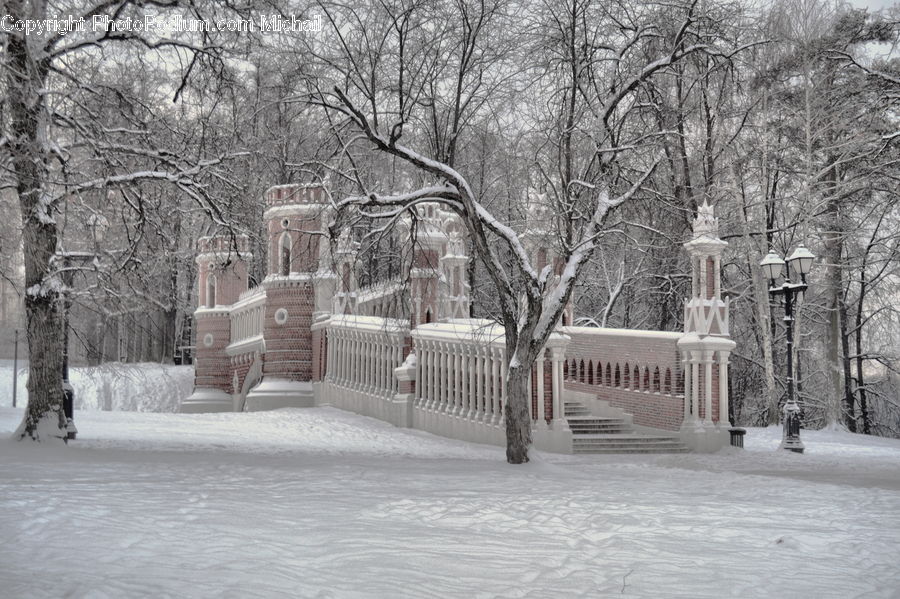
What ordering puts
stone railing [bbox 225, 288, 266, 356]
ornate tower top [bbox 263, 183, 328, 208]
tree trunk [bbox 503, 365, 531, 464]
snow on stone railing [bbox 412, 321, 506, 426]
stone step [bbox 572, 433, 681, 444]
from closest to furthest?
tree trunk [bbox 503, 365, 531, 464] < snow on stone railing [bbox 412, 321, 506, 426] < stone step [bbox 572, 433, 681, 444] < ornate tower top [bbox 263, 183, 328, 208] < stone railing [bbox 225, 288, 266, 356]

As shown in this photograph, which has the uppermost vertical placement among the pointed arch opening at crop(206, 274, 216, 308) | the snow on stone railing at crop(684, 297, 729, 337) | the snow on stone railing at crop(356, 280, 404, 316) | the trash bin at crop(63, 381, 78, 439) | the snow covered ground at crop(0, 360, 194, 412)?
the pointed arch opening at crop(206, 274, 216, 308)

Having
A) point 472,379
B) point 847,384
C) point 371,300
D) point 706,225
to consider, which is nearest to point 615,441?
point 472,379

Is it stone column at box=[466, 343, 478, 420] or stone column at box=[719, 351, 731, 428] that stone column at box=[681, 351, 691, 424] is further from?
stone column at box=[466, 343, 478, 420]

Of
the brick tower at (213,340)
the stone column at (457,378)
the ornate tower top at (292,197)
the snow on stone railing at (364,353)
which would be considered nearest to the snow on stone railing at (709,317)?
the stone column at (457,378)

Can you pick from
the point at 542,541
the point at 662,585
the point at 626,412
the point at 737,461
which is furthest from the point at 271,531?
the point at 626,412

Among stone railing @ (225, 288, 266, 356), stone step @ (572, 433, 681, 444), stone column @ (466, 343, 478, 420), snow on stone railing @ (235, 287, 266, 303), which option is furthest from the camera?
stone railing @ (225, 288, 266, 356)

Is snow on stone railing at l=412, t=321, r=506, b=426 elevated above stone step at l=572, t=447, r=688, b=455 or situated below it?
above

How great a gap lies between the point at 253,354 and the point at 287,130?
7578 millimetres

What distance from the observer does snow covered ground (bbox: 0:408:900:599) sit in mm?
6387

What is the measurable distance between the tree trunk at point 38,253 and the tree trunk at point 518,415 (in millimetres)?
5716

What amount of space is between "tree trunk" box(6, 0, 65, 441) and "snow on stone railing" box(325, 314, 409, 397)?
7.10 m

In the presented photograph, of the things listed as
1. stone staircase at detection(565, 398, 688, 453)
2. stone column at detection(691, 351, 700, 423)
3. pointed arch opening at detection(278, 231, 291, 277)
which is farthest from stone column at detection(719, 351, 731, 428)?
pointed arch opening at detection(278, 231, 291, 277)

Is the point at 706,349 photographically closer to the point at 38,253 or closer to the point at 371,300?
the point at 371,300

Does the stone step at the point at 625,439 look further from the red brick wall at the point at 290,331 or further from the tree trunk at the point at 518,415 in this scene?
the red brick wall at the point at 290,331
